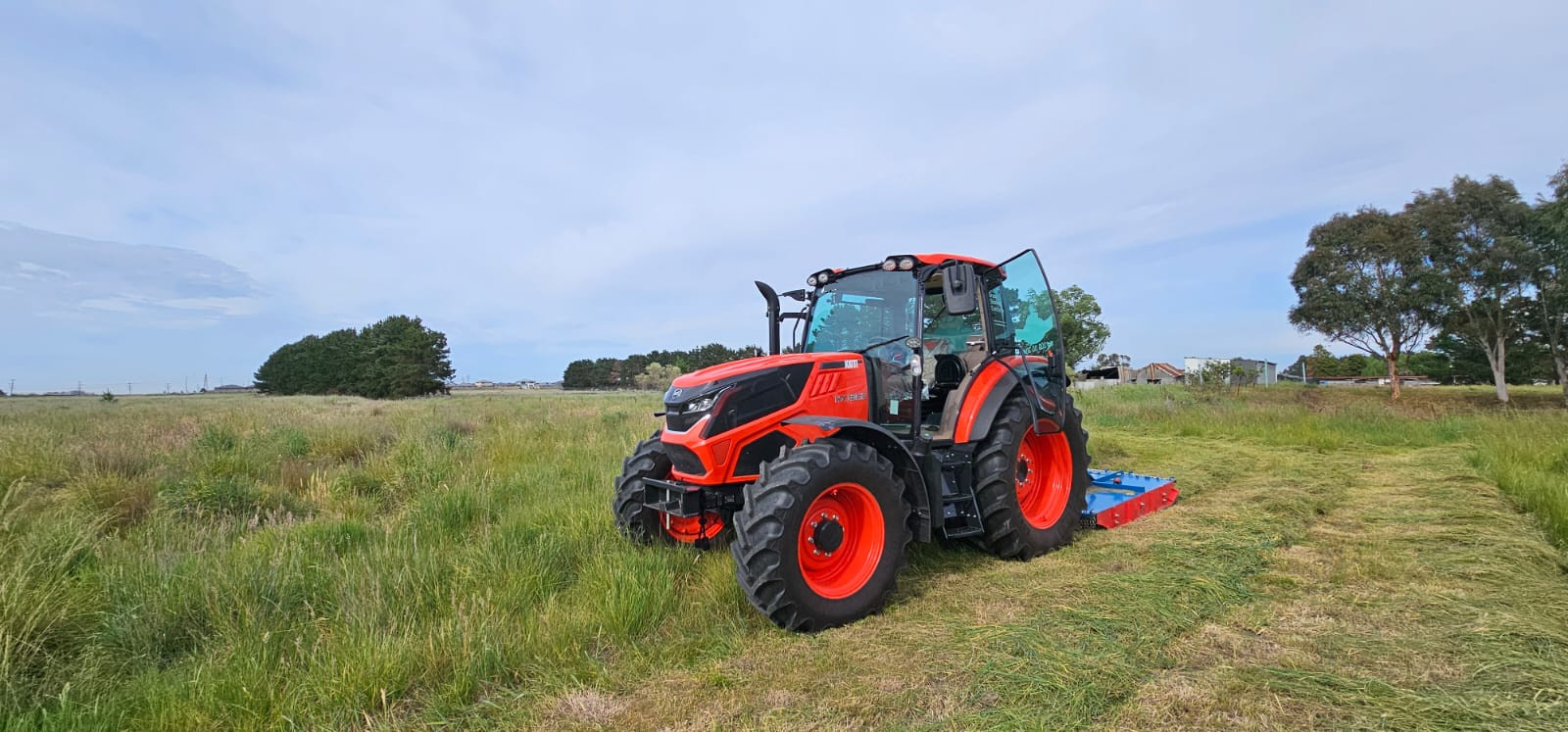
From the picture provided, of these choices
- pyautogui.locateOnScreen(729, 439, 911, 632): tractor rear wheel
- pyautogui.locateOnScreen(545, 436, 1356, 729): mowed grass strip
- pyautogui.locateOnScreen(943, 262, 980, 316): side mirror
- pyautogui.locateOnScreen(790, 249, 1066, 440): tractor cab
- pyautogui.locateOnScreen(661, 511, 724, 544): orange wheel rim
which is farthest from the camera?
pyautogui.locateOnScreen(790, 249, 1066, 440): tractor cab

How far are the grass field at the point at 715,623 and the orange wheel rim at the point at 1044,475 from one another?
0.35 m

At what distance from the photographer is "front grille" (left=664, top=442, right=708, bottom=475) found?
142 inches

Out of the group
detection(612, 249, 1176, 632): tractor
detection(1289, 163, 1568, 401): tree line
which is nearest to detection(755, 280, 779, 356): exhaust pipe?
detection(612, 249, 1176, 632): tractor

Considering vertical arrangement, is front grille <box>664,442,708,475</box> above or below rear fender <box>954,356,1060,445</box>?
below

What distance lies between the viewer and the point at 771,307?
5.16 m

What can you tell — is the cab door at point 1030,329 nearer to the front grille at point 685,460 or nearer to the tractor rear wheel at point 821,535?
the tractor rear wheel at point 821,535

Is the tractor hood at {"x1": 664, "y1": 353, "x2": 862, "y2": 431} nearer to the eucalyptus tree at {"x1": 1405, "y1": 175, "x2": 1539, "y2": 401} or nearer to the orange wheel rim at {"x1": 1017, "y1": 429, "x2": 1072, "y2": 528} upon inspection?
the orange wheel rim at {"x1": 1017, "y1": 429, "x2": 1072, "y2": 528}

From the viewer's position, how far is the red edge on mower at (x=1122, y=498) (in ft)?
17.3

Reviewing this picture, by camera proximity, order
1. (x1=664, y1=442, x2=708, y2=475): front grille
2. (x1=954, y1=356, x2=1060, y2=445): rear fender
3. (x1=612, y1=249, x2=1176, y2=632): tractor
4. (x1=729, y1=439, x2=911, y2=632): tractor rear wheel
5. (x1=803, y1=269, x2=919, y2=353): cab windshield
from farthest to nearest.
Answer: (x1=803, y1=269, x2=919, y2=353): cab windshield → (x1=954, y1=356, x2=1060, y2=445): rear fender → (x1=664, y1=442, x2=708, y2=475): front grille → (x1=612, y1=249, x2=1176, y2=632): tractor → (x1=729, y1=439, x2=911, y2=632): tractor rear wheel

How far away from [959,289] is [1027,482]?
6.35 feet

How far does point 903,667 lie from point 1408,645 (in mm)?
2119

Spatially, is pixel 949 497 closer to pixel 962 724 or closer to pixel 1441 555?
pixel 962 724

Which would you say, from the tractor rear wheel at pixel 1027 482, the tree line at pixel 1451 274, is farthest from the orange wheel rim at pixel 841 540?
the tree line at pixel 1451 274

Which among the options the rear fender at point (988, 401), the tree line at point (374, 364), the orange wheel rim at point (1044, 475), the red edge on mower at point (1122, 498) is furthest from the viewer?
the tree line at point (374, 364)
